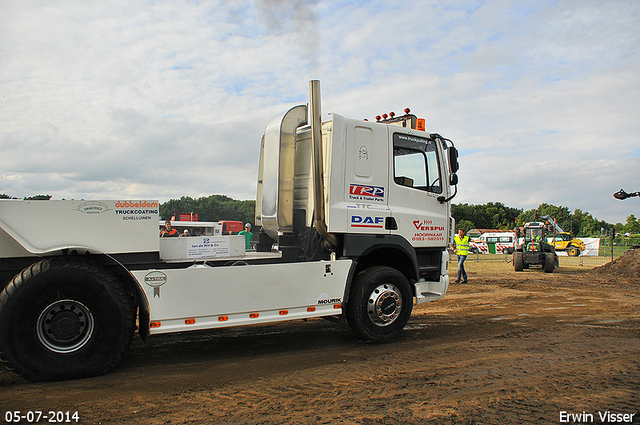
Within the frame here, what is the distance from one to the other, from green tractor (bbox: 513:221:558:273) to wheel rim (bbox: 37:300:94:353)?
2009 centimetres

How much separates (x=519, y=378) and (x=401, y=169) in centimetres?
330

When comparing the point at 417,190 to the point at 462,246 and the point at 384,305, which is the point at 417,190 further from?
the point at 462,246

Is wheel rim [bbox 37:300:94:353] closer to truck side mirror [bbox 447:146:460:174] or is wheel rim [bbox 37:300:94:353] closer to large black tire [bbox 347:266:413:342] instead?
large black tire [bbox 347:266:413:342]

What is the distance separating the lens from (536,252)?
2117 cm

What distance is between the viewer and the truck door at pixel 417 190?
691 cm

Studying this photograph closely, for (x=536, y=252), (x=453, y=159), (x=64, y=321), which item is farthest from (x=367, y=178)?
(x=536, y=252)

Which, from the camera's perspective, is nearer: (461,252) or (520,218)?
(461,252)

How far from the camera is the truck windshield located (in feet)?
22.9

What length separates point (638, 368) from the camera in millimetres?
5406

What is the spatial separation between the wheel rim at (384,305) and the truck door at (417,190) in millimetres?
846

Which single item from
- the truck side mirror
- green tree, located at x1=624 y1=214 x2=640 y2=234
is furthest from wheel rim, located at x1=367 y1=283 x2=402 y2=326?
green tree, located at x1=624 y1=214 x2=640 y2=234

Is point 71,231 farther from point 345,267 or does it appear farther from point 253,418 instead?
point 345,267

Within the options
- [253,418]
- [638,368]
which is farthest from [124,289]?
[638,368]

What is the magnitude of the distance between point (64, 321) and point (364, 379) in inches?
129
